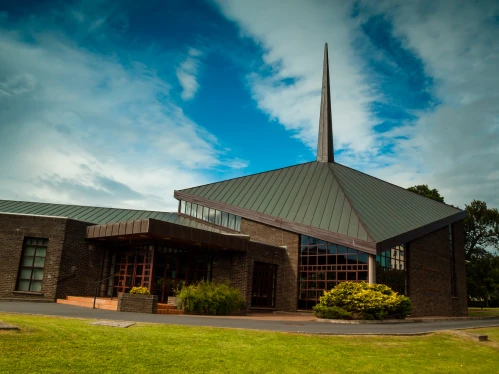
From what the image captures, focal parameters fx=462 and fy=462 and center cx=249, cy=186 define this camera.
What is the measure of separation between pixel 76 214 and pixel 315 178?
14410mm

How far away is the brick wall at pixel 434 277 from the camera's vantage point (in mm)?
25297

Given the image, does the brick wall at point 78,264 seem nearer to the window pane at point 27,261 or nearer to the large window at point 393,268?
the window pane at point 27,261

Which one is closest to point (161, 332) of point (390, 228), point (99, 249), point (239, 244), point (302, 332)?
point (302, 332)

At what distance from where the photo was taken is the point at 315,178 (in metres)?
29.0

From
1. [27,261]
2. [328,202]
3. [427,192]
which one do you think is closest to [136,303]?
[27,261]

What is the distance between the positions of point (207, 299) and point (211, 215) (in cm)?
1130

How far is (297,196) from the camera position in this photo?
88.6 ft

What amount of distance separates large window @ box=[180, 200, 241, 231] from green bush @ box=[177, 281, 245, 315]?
816 cm


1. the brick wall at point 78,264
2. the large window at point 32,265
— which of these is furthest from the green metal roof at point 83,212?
the large window at point 32,265

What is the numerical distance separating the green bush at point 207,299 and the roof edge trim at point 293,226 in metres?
6.10

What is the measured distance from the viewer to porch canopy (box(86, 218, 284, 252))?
1869 centimetres

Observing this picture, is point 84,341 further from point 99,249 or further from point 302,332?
Result: point 99,249

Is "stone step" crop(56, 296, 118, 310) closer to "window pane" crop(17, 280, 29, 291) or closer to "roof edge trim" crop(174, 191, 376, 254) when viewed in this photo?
"window pane" crop(17, 280, 29, 291)

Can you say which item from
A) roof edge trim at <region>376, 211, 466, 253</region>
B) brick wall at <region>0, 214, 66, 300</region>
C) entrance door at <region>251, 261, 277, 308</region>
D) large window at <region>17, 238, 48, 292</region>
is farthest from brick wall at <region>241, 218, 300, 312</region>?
large window at <region>17, 238, 48, 292</region>
